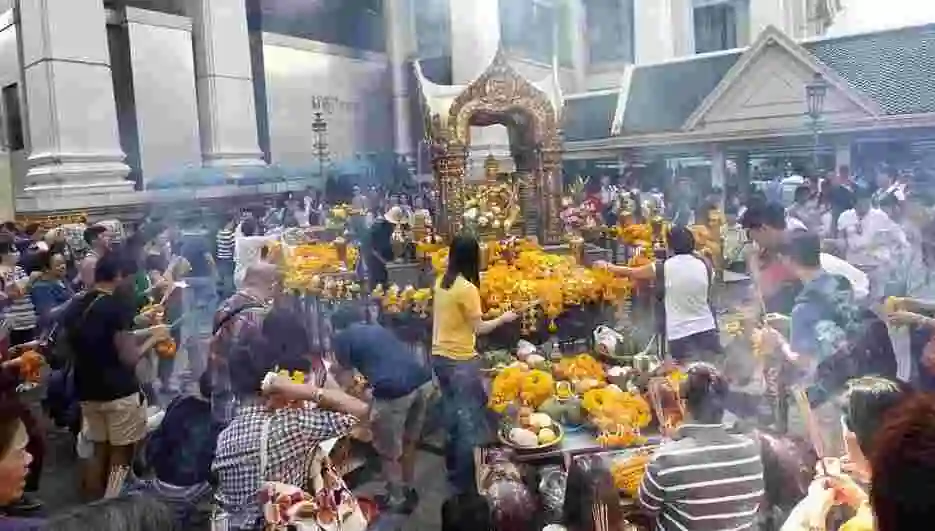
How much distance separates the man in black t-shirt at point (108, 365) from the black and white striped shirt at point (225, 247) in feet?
9.74

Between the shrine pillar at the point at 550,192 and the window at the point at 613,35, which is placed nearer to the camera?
the shrine pillar at the point at 550,192

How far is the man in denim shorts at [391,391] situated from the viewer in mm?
3215

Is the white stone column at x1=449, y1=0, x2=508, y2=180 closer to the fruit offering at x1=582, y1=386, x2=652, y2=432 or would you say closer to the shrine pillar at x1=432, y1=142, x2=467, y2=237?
the shrine pillar at x1=432, y1=142, x2=467, y2=237

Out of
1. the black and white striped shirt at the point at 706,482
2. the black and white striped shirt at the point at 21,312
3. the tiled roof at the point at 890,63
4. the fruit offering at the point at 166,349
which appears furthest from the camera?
the tiled roof at the point at 890,63

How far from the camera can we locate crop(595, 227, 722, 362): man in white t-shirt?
12.0 feet

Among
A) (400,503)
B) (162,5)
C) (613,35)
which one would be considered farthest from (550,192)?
(613,35)

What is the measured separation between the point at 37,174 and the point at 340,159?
10.1 ft

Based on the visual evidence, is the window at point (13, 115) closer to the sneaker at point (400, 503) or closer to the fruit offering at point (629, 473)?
the sneaker at point (400, 503)

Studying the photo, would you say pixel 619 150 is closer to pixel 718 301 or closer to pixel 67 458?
pixel 718 301

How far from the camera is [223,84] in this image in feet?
27.1

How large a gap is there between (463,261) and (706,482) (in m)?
1.59

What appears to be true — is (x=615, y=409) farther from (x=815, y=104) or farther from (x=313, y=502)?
(x=815, y=104)

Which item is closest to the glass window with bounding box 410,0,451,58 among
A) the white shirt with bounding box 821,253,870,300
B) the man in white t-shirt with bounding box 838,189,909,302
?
the man in white t-shirt with bounding box 838,189,909,302

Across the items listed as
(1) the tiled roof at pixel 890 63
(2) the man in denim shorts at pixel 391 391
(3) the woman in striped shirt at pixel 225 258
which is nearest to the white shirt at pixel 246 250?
(3) the woman in striped shirt at pixel 225 258
